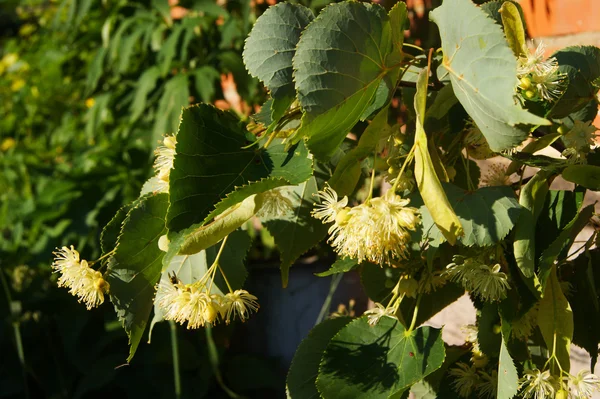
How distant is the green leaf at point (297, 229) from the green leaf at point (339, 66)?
0.16 metres

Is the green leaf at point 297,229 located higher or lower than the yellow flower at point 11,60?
higher

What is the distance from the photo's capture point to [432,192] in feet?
1.69

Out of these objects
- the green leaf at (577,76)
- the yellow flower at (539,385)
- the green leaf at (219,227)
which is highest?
the green leaf at (577,76)

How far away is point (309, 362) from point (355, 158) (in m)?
0.27

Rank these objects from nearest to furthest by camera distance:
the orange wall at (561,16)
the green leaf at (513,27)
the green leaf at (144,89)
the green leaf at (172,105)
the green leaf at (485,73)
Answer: the green leaf at (485,73) < the green leaf at (513,27) < the orange wall at (561,16) < the green leaf at (172,105) < the green leaf at (144,89)

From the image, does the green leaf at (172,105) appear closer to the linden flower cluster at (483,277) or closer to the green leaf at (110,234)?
the green leaf at (110,234)

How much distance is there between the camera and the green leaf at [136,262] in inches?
26.2

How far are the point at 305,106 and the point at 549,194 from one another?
12.3 inches

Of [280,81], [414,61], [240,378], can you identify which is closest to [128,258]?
[280,81]

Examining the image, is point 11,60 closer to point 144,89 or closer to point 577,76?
point 144,89

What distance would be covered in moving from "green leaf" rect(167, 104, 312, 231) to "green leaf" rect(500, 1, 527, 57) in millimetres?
231

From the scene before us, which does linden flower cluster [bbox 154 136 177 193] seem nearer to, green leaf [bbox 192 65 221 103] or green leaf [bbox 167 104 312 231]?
green leaf [bbox 167 104 312 231]

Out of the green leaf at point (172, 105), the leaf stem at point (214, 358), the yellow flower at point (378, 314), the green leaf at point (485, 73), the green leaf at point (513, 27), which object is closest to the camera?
the green leaf at point (485, 73)

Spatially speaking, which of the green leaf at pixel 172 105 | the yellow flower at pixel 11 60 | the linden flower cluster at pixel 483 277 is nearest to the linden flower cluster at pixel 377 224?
the linden flower cluster at pixel 483 277
